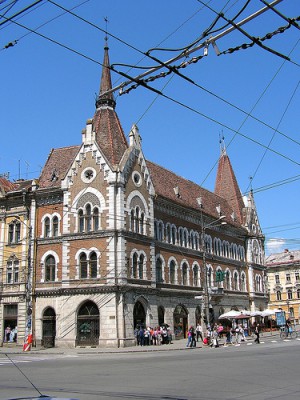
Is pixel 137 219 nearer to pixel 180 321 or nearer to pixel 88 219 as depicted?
pixel 88 219

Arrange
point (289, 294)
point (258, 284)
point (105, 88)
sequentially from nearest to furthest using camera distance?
point (105, 88), point (258, 284), point (289, 294)

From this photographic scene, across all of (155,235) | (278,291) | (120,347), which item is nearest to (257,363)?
(120,347)

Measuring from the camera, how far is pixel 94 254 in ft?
122

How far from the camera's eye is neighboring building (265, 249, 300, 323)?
297 ft

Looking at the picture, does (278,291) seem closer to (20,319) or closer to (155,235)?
(155,235)

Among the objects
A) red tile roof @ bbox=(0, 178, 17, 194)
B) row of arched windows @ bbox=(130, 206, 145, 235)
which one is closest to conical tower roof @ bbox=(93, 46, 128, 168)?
row of arched windows @ bbox=(130, 206, 145, 235)

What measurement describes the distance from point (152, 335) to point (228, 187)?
113 feet

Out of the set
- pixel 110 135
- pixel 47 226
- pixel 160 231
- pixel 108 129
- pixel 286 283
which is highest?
pixel 108 129

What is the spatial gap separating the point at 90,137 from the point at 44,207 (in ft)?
22.9

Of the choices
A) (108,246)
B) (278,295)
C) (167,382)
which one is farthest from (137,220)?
(278,295)

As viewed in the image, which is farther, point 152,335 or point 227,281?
point 227,281

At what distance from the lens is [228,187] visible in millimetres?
67500

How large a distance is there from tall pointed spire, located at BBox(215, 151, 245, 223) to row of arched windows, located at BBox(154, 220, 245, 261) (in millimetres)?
6138

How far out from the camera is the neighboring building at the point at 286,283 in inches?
3561
